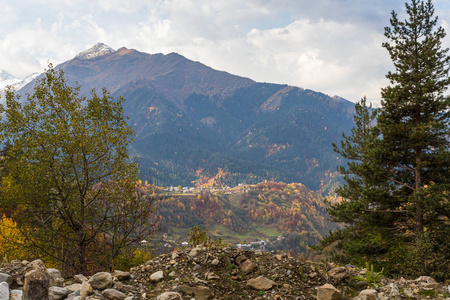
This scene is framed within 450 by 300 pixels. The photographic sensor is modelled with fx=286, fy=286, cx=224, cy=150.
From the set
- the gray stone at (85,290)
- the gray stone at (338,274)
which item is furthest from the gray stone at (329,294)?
the gray stone at (85,290)

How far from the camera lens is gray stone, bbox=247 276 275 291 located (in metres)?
8.35

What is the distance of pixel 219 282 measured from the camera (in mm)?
8641

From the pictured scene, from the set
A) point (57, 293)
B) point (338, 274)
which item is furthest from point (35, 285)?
point (338, 274)

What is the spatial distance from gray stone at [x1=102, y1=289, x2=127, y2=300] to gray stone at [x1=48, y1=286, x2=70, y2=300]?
101 cm

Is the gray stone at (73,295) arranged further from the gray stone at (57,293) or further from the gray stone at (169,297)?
the gray stone at (169,297)

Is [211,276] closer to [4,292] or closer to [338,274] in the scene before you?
[338,274]

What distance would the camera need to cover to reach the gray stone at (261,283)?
27.4 feet

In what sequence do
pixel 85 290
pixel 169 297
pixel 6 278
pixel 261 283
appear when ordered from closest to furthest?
pixel 169 297 → pixel 85 290 → pixel 6 278 → pixel 261 283

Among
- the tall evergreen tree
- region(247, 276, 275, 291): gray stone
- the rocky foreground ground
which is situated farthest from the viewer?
the tall evergreen tree

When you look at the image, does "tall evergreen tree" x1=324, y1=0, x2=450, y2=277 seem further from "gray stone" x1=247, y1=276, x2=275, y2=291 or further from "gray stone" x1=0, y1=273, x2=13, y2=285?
"gray stone" x1=0, y1=273, x2=13, y2=285

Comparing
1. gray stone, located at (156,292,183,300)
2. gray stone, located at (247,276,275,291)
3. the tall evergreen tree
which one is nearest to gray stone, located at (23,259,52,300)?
gray stone, located at (156,292,183,300)

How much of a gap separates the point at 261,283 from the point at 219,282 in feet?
4.14

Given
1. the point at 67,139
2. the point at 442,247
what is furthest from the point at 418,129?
the point at 67,139

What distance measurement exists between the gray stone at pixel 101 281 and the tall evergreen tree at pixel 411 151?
1815cm
